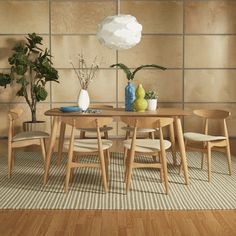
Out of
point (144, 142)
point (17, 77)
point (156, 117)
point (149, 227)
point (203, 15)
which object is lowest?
point (149, 227)

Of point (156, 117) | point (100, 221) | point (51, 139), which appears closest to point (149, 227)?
point (100, 221)

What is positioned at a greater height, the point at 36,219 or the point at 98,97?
the point at 98,97

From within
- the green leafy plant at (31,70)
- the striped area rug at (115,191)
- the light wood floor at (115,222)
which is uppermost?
the green leafy plant at (31,70)

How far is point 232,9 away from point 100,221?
15.2 feet

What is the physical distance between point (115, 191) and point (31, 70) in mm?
3056

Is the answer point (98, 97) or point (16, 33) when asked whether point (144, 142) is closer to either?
point (98, 97)

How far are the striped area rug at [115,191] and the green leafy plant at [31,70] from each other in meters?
1.41

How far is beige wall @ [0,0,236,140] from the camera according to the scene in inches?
265

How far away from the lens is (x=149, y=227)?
3270 millimetres

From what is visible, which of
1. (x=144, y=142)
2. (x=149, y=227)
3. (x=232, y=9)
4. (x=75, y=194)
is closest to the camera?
(x=149, y=227)

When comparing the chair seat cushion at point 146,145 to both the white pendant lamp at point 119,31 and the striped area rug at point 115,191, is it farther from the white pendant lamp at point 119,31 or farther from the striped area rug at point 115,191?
the white pendant lamp at point 119,31

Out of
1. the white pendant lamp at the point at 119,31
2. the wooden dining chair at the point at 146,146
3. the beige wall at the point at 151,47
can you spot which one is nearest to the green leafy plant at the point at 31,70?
the beige wall at the point at 151,47

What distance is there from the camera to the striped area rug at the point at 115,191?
12.6ft

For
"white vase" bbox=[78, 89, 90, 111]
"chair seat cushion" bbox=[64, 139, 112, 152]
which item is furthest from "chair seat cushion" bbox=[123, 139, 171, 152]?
"white vase" bbox=[78, 89, 90, 111]
